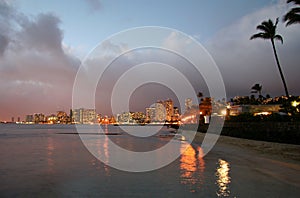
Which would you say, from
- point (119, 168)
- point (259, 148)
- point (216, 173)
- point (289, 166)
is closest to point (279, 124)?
point (259, 148)

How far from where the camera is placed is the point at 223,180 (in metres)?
10.1

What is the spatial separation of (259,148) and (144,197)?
1637 cm

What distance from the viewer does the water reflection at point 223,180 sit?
8.19 meters

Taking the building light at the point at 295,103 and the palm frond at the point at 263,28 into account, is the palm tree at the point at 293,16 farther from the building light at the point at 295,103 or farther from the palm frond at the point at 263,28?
the building light at the point at 295,103

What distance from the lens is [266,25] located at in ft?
110

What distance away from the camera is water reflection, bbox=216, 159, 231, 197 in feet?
26.9

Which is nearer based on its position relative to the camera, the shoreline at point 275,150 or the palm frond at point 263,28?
the shoreline at point 275,150

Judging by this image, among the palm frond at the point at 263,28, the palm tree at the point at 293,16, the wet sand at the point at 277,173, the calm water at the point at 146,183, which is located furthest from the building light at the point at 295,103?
the calm water at the point at 146,183

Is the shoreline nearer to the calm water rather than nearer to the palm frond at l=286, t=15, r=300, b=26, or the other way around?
the calm water

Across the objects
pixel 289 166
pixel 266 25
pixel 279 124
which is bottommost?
pixel 289 166

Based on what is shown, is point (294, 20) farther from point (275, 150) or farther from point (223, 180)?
point (223, 180)

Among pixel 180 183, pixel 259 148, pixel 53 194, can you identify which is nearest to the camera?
pixel 53 194

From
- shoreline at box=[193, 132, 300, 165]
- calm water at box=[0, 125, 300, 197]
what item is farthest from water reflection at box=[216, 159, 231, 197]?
shoreline at box=[193, 132, 300, 165]

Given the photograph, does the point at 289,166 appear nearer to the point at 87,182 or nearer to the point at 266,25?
the point at 87,182
